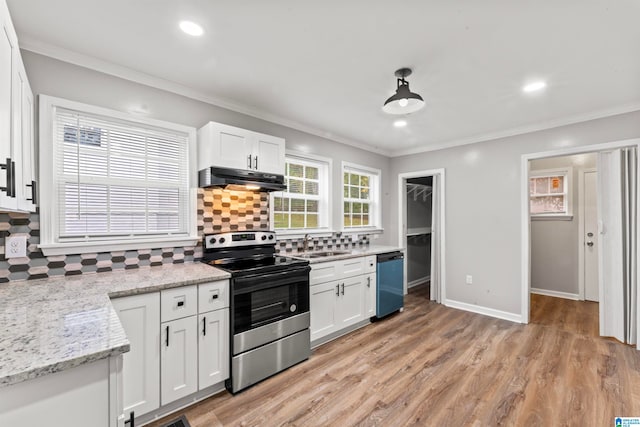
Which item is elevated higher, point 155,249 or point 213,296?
point 155,249

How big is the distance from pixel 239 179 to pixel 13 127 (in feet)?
4.76

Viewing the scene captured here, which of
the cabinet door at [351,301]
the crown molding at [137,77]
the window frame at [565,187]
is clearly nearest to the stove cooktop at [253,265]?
the cabinet door at [351,301]

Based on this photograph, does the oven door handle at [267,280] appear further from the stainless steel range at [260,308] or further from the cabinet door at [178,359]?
the cabinet door at [178,359]

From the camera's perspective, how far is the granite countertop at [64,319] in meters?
0.81

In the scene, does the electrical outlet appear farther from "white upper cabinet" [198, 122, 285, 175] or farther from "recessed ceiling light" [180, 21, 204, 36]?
"recessed ceiling light" [180, 21, 204, 36]

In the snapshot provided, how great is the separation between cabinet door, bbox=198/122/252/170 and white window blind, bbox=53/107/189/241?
6.7 inches

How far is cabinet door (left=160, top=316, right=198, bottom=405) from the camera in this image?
1910mm

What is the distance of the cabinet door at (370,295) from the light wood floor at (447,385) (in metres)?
0.33

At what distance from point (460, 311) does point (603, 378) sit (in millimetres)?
1770

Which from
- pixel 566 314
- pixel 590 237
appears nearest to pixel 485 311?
pixel 566 314

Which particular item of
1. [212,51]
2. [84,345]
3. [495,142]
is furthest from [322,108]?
[84,345]

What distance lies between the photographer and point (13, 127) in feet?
4.55

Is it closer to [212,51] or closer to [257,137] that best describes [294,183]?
[257,137]

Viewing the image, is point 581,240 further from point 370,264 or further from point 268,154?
point 268,154
